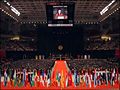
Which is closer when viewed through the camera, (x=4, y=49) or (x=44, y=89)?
(x=44, y=89)

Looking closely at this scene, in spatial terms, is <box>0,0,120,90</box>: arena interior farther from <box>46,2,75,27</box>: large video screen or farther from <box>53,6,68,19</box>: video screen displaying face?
<box>53,6,68,19</box>: video screen displaying face

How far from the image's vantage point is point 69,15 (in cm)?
1784

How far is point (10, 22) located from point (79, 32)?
426 inches

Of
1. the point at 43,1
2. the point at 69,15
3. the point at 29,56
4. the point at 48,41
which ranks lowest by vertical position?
the point at 29,56

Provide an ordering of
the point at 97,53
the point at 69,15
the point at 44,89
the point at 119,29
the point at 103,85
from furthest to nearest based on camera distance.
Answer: the point at 97,53 → the point at 119,29 → the point at 69,15 → the point at 103,85 → the point at 44,89

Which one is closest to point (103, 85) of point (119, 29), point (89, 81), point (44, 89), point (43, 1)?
point (89, 81)

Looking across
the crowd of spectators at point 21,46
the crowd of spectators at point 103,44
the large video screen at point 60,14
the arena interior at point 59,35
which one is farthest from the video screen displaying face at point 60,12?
the crowd of spectators at point 21,46

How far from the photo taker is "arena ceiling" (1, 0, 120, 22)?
1008 inches

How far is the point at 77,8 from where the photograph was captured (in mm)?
28938

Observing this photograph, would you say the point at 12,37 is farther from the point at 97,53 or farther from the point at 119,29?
the point at 119,29

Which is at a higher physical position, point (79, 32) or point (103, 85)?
point (79, 32)

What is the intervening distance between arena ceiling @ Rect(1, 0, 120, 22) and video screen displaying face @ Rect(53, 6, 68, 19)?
24.7 ft

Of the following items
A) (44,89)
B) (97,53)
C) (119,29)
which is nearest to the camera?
(44,89)

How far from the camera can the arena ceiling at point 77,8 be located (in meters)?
25.6
